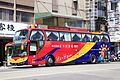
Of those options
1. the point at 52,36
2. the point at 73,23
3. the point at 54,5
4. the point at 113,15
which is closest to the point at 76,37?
the point at 52,36

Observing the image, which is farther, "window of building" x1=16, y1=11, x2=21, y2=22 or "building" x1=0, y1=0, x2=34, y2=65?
"window of building" x1=16, y1=11, x2=21, y2=22

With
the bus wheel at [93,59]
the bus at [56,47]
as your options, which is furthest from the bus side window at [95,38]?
the bus wheel at [93,59]

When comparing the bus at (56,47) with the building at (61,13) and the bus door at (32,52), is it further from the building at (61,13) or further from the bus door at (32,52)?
the building at (61,13)

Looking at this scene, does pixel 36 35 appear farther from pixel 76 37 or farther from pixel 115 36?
pixel 115 36

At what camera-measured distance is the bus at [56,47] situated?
28.3 metres

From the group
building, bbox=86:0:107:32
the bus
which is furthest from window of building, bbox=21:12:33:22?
building, bbox=86:0:107:32

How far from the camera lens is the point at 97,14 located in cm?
4769

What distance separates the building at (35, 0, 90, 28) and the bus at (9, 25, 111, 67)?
6546mm

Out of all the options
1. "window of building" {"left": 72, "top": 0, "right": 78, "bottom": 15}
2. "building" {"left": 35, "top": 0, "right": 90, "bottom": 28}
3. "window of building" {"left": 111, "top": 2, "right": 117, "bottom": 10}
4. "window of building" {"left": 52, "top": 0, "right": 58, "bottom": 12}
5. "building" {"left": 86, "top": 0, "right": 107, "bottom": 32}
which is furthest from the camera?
"window of building" {"left": 111, "top": 2, "right": 117, "bottom": 10}

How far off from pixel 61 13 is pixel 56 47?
12.7m

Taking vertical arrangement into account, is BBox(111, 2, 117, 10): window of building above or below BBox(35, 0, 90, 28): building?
above

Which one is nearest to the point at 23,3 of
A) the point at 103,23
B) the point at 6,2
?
the point at 6,2

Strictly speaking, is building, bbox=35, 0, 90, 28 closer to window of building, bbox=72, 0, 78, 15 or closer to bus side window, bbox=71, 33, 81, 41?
window of building, bbox=72, 0, 78, 15

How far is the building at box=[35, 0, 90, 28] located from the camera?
39487 mm
